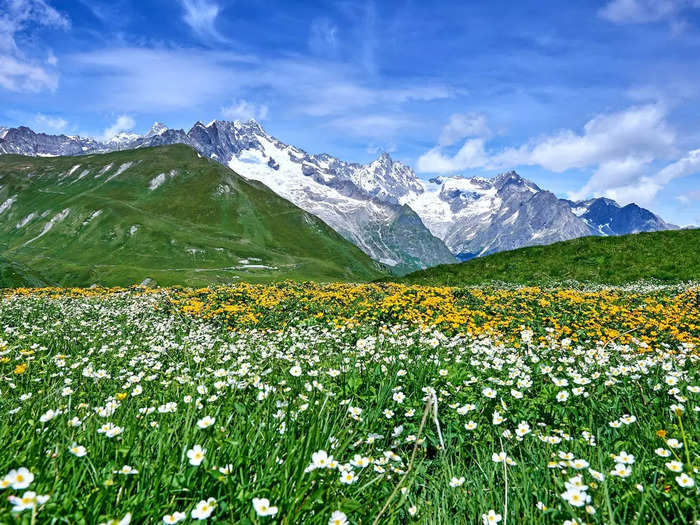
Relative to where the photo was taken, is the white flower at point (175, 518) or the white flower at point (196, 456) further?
the white flower at point (196, 456)

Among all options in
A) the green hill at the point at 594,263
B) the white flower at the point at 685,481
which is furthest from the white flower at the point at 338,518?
the green hill at the point at 594,263

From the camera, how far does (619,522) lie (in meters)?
2.83

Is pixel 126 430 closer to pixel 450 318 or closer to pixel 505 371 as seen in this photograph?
pixel 505 371

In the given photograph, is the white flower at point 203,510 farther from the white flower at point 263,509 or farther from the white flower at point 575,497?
the white flower at point 575,497

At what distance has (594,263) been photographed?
30609 mm

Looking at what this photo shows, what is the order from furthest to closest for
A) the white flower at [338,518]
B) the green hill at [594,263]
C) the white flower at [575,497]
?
1. the green hill at [594,263]
2. the white flower at [575,497]
3. the white flower at [338,518]

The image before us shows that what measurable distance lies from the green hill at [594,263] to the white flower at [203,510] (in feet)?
97.1

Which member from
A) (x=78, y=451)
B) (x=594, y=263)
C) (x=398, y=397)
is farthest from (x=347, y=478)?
(x=594, y=263)

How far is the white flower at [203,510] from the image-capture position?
7.09 ft

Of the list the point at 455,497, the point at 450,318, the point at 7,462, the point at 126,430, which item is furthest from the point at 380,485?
the point at 450,318

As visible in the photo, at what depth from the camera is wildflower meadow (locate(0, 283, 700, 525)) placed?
2.56 metres

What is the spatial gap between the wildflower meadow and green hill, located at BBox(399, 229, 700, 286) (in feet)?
61.9

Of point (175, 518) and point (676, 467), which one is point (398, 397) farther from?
point (175, 518)

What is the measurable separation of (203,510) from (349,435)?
221 cm
